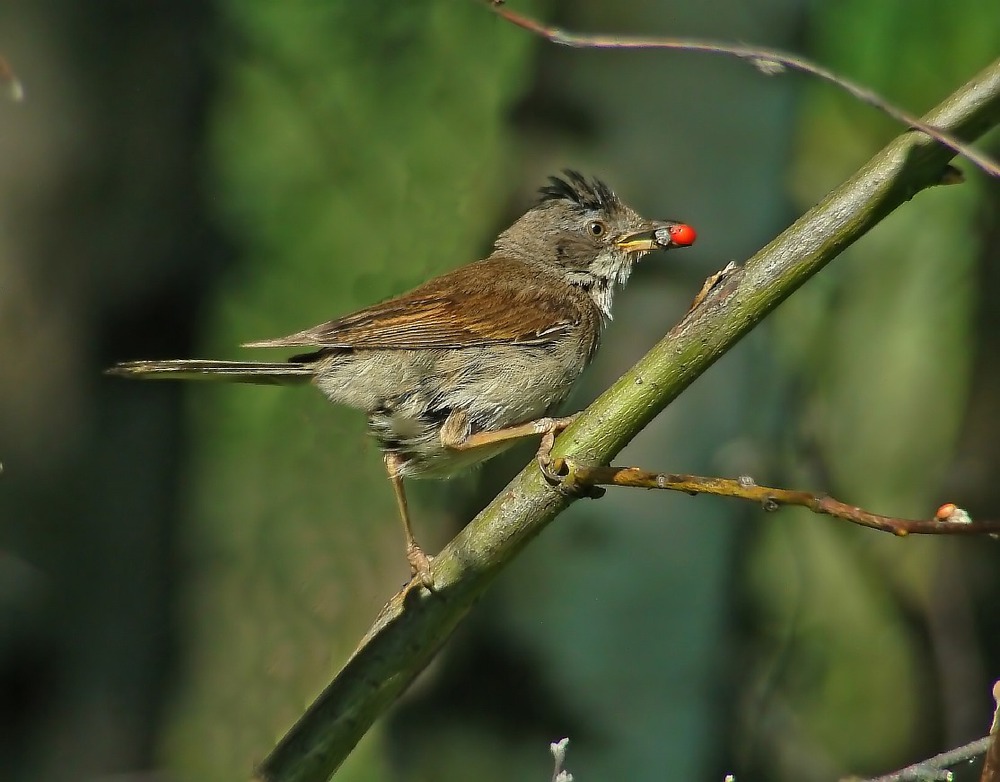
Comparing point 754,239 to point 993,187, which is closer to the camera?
point 754,239

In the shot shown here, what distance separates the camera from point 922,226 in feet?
19.5

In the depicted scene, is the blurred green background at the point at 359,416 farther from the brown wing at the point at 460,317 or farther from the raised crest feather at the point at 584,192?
the brown wing at the point at 460,317

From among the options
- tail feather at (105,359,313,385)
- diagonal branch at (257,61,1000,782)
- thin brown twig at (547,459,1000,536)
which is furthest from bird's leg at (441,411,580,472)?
thin brown twig at (547,459,1000,536)

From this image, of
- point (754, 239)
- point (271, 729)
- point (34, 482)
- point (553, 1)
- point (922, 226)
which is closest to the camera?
point (271, 729)

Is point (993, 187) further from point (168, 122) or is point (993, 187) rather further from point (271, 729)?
point (271, 729)

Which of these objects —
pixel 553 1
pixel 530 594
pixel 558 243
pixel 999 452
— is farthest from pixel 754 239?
pixel 999 452

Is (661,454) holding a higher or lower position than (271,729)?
higher

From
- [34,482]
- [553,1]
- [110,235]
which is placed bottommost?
[34,482]

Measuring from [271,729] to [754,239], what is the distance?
2576 millimetres

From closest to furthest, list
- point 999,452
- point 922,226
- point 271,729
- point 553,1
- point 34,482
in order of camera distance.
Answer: point 271,729
point 34,482
point 553,1
point 922,226
point 999,452

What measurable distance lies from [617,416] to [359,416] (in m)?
1.72

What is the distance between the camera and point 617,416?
257cm

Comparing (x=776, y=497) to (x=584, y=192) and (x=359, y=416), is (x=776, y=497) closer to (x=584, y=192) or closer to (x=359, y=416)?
(x=359, y=416)

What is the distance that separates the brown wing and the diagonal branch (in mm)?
1149
